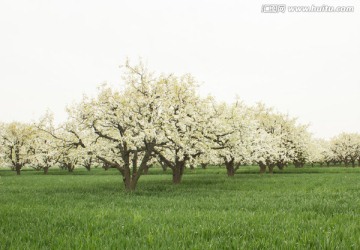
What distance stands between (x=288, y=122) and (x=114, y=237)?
6196 centimetres

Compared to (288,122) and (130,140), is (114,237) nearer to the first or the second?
(130,140)

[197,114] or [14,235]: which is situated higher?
[197,114]

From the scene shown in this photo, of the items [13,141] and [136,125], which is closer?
[136,125]

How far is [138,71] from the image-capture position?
2447 cm

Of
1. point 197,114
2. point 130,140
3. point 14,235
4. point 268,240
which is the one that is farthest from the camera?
point 197,114

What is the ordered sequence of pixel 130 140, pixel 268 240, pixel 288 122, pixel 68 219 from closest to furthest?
pixel 268 240
pixel 68 219
pixel 130 140
pixel 288 122

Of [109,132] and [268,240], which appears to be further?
[109,132]

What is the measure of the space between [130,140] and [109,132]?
3400mm

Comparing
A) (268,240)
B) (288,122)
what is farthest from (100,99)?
(288,122)

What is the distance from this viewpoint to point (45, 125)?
77.7 ft

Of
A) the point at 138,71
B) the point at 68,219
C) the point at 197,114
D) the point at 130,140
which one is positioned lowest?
the point at 68,219

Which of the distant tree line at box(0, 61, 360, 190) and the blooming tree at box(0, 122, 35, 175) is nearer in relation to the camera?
the distant tree line at box(0, 61, 360, 190)

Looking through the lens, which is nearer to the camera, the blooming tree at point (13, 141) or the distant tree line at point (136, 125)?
the distant tree line at point (136, 125)

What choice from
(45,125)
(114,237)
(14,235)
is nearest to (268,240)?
(114,237)
